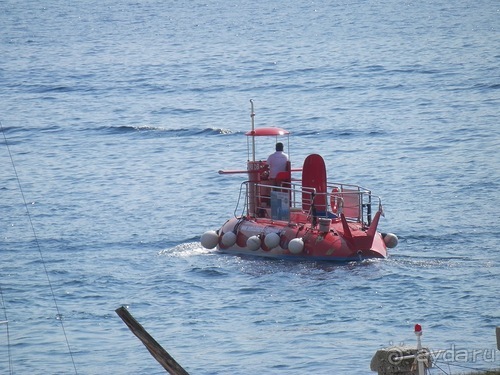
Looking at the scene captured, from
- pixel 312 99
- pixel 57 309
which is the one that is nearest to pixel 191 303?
pixel 57 309

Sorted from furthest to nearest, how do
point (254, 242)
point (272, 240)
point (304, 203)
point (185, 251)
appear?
point (185, 251)
point (304, 203)
point (254, 242)
point (272, 240)

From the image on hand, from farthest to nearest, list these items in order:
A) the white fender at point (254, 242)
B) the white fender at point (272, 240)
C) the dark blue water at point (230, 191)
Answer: the white fender at point (254, 242) < the white fender at point (272, 240) < the dark blue water at point (230, 191)

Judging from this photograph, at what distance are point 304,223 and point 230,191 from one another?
11596 millimetres

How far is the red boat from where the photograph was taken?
28.3 metres

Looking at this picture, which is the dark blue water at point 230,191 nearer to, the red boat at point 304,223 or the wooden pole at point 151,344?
the red boat at point 304,223

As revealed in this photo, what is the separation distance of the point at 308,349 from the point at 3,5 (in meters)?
115

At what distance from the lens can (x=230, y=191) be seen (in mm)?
40688

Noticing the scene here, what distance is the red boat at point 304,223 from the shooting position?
28297mm

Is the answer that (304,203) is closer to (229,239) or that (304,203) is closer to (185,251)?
(229,239)

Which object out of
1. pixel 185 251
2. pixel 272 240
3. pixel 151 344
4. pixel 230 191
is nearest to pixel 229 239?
pixel 272 240

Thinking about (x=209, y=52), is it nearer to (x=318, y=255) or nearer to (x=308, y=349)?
(x=318, y=255)

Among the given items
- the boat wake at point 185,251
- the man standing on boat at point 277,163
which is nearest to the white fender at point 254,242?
the man standing on boat at point 277,163

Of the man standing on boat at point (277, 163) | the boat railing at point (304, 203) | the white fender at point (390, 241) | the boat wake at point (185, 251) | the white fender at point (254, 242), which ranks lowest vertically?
the boat wake at point (185, 251)

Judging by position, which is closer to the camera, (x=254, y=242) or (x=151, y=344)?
(x=151, y=344)
